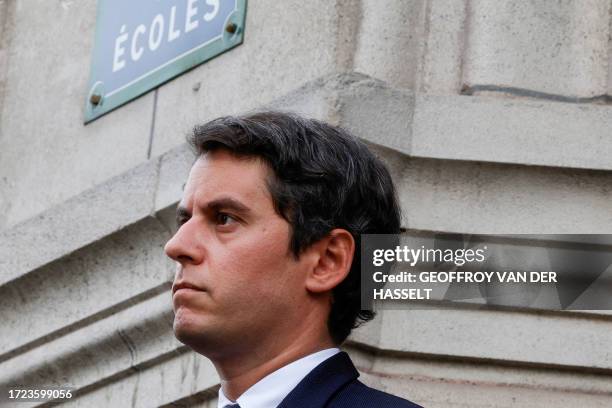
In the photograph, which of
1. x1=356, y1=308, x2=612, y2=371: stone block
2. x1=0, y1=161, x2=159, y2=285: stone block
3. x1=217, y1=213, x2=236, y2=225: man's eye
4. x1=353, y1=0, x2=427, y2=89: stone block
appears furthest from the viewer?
x1=0, y1=161, x2=159, y2=285: stone block

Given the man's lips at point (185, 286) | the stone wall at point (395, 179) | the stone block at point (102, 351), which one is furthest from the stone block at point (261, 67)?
the man's lips at point (185, 286)

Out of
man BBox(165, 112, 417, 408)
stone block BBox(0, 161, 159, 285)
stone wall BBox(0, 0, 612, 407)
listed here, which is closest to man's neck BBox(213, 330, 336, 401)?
man BBox(165, 112, 417, 408)

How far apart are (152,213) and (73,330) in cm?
45

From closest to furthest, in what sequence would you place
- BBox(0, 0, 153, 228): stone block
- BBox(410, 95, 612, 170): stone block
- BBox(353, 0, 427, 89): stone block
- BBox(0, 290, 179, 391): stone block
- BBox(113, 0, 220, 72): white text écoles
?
BBox(410, 95, 612, 170): stone block, BBox(353, 0, 427, 89): stone block, BBox(0, 290, 179, 391): stone block, BBox(113, 0, 220, 72): white text écoles, BBox(0, 0, 153, 228): stone block

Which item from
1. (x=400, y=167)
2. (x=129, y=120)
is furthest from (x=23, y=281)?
(x=400, y=167)

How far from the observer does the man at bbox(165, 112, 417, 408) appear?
9.75ft

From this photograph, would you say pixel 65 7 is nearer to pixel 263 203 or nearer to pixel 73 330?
pixel 73 330

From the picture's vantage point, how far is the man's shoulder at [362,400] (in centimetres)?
293

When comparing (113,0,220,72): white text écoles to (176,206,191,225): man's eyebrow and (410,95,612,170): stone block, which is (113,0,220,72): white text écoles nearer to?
(410,95,612,170): stone block

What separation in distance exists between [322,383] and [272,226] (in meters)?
0.30

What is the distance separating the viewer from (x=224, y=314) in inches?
117

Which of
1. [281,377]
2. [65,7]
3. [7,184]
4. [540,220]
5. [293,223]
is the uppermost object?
[65,7]

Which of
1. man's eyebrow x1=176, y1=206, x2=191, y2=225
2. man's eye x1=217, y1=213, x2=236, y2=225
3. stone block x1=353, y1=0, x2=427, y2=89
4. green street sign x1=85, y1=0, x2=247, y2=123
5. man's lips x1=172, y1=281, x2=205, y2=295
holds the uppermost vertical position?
green street sign x1=85, y1=0, x2=247, y2=123

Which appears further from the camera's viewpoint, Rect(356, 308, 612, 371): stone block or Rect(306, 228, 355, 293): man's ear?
Rect(356, 308, 612, 371): stone block
